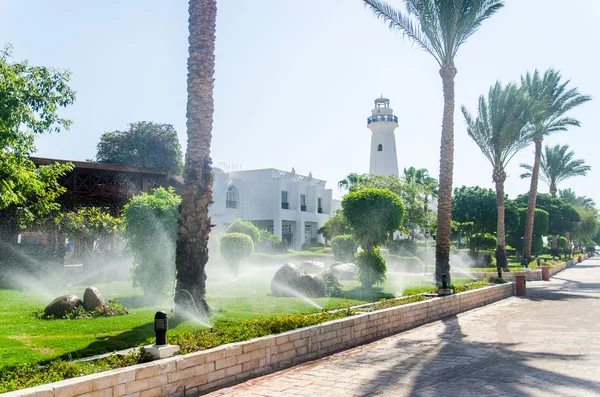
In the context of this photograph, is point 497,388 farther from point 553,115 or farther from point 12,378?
point 553,115

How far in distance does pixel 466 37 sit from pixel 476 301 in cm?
967

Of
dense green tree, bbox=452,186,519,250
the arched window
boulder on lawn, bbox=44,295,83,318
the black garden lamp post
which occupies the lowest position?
boulder on lawn, bbox=44,295,83,318

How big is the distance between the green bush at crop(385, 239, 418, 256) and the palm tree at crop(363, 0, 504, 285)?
1709cm

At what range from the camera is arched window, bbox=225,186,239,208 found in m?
43.2

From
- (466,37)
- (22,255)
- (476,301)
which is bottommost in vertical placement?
(476,301)

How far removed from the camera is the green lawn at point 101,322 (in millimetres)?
6848

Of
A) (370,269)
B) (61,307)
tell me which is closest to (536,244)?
(370,269)

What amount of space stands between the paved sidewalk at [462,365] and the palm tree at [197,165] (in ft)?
9.51

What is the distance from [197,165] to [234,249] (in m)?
13.4

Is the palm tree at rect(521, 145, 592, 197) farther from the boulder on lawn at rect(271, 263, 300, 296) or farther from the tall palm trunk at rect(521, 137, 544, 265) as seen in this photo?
the boulder on lawn at rect(271, 263, 300, 296)

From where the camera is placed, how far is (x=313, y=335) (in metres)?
8.28

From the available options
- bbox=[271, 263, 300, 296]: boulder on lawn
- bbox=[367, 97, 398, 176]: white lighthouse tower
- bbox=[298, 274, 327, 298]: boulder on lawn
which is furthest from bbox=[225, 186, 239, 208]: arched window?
bbox=[298, 274, 327, 298]: boulder on lawn

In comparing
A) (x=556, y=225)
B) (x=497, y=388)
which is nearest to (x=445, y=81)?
(x=497, y=388)

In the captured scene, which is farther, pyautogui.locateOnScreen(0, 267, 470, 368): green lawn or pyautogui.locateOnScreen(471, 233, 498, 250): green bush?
pyautogui.locateOnScreen(471, 233, 498, 250): green bush
